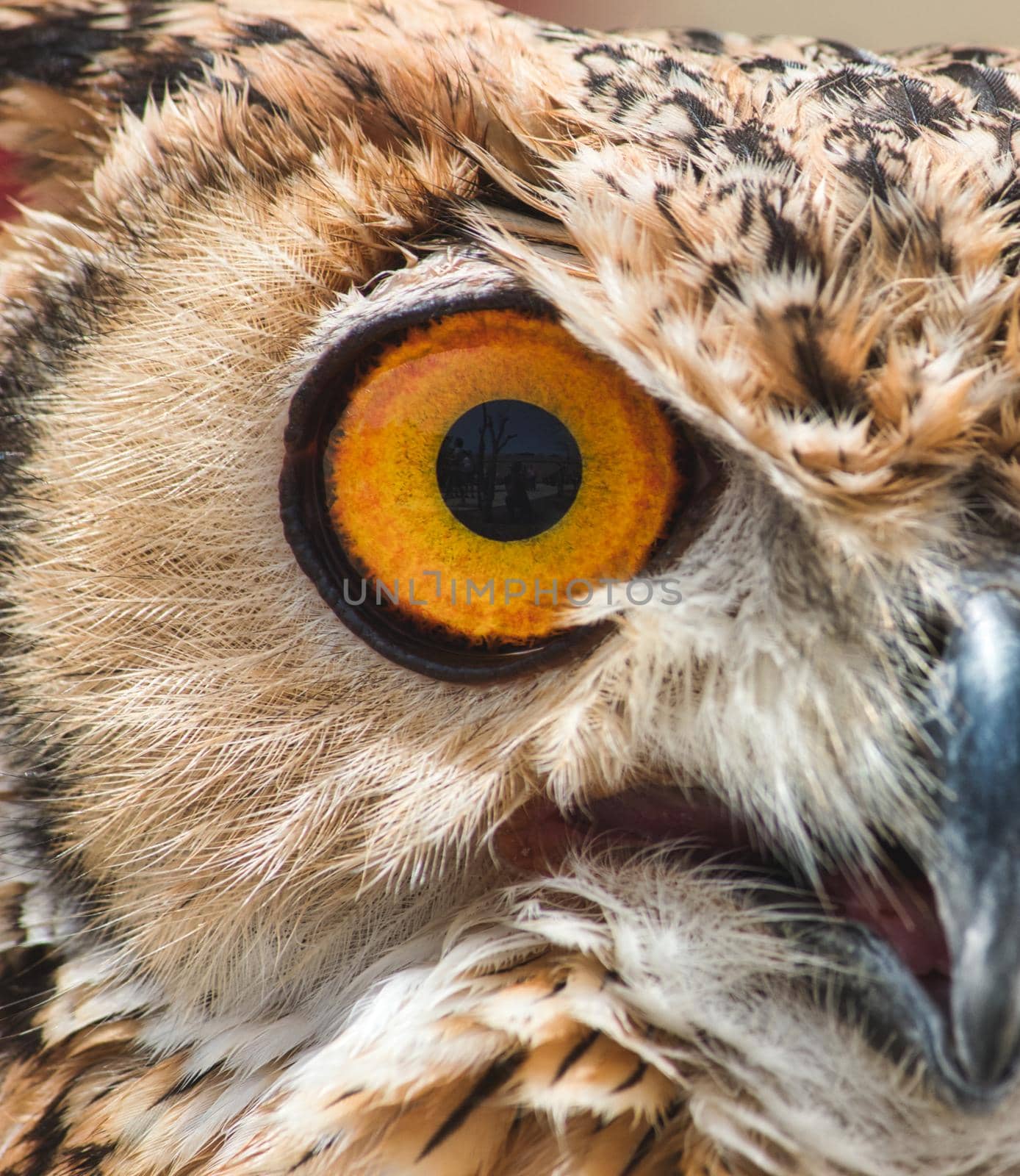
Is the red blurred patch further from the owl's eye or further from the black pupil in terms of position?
the black pupil

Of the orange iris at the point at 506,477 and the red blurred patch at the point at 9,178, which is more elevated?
the red blurred patch at the point at 9,178

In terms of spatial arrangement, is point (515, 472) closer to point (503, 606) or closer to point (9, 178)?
point (503, 606)

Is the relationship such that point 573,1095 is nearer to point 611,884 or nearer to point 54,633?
point 611,884

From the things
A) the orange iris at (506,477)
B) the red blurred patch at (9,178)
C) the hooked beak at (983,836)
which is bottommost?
the hooked beak at (983,836)

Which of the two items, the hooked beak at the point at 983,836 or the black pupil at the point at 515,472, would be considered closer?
the hooked beak at the point at 983,836

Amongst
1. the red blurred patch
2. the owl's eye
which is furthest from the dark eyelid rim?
the red blurred patch

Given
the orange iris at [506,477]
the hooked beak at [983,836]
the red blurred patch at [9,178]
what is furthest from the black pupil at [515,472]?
the red blurred patch at [9,178]

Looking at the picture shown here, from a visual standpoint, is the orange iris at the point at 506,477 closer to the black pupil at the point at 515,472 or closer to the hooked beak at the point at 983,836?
the black pupil at the point at 515,472
